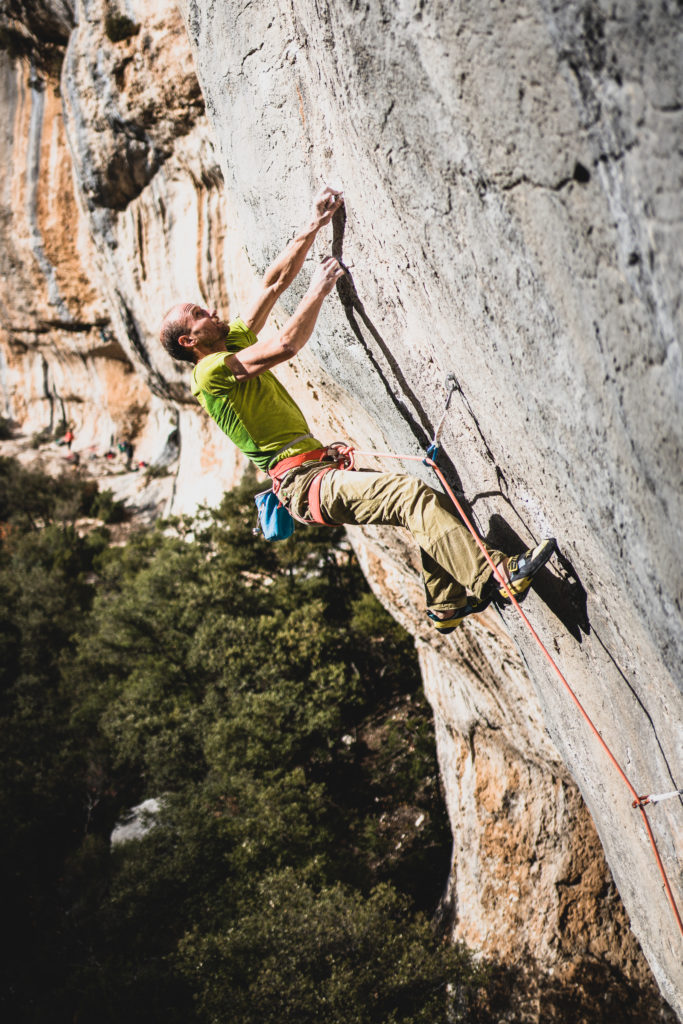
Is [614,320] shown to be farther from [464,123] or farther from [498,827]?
[498,827]

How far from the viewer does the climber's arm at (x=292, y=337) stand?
287cm

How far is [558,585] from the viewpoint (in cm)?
303

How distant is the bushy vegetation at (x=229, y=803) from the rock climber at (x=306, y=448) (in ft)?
20.8

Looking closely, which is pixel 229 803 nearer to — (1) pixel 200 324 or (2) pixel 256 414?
(2) pixel 256 414

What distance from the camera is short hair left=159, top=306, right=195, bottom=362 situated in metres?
3.16

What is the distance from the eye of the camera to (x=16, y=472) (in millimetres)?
23875

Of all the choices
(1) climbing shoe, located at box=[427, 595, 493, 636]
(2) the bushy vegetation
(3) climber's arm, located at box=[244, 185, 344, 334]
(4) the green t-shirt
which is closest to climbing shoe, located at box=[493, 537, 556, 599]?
(1) climbing shoe, located at box=[427, 595, 493, 636]

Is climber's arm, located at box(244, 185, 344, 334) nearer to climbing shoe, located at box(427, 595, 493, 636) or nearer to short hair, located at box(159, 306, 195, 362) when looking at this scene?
short hair, located at box(159, 306, 195, 362)

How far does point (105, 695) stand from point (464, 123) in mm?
14335

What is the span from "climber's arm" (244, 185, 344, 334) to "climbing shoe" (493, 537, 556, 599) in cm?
175

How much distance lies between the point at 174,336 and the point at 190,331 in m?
0.09

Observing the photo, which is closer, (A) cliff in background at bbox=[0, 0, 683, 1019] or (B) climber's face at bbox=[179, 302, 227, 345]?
(A) cliff in background at bbox=[0, 0, 683, 1019]

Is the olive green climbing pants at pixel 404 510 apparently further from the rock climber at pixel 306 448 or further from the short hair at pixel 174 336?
the short hair at pixel 174 336

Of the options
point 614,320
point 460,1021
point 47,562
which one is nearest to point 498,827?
point 460,1021
